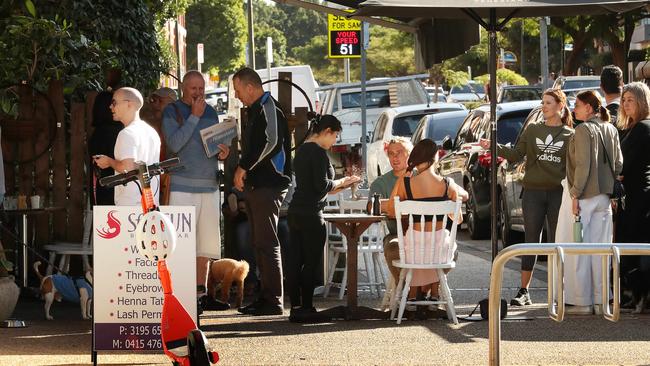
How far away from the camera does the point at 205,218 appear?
39.9 ft

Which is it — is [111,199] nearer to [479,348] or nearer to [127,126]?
[127,126]

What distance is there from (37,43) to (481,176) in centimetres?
779

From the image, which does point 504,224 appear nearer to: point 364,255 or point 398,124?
point 364,255

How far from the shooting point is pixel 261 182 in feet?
39.9

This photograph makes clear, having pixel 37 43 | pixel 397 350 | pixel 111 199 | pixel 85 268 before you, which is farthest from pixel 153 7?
pixel 397 350

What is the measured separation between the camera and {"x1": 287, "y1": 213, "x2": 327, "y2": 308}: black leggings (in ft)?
39.3

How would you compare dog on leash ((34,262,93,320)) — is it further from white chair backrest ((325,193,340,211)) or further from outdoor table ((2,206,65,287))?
white chair backrest ((325,193,340,211))

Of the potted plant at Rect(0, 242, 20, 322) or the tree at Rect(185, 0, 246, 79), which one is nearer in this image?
the potted plant at Rect(0, 242, 20, 322)

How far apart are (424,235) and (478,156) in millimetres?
8257

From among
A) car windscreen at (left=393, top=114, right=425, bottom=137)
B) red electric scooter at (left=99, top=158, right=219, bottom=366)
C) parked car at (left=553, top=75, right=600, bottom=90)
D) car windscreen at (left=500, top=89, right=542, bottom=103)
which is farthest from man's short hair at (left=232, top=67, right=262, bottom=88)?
parked car at (left=553, top=75, right=600, bottom=90)

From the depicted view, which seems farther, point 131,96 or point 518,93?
point 518,93

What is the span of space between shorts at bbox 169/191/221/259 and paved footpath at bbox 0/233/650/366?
572mm

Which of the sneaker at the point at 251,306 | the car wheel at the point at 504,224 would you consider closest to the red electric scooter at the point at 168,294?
the sneaker at the point at 251,306

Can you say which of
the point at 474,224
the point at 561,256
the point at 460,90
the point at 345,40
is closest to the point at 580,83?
the point at 345,40
